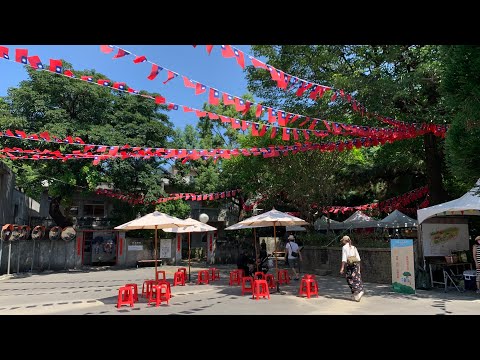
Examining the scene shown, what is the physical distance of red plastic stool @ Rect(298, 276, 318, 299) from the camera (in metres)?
10.3

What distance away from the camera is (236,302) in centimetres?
966

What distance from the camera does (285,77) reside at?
26.0ft

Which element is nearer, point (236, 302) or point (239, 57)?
point (239, 57)

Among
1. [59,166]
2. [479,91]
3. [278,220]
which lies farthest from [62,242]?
[479,91]

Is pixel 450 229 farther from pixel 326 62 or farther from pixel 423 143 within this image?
pixel 326 62

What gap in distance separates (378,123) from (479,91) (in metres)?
A: 8.30

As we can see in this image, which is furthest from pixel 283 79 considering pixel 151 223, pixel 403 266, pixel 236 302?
pixel 403 266

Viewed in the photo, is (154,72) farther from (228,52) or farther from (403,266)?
(403,266)

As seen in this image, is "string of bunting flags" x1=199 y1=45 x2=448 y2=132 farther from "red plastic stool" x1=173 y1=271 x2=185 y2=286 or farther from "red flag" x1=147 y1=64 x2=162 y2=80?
"red plastic stool" x1=173 y1=271 x2=185 y2=286

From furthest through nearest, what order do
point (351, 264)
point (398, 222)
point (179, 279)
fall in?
point (398, 222), point (179, 279), point (351, 264)

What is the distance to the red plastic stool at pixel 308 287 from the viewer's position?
10.3 metres

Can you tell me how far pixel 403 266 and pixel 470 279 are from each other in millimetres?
1796

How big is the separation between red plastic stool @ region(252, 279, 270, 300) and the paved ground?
0.19 meters

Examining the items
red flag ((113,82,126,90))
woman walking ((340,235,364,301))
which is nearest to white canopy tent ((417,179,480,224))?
woman walking ((340,235,364,301))
